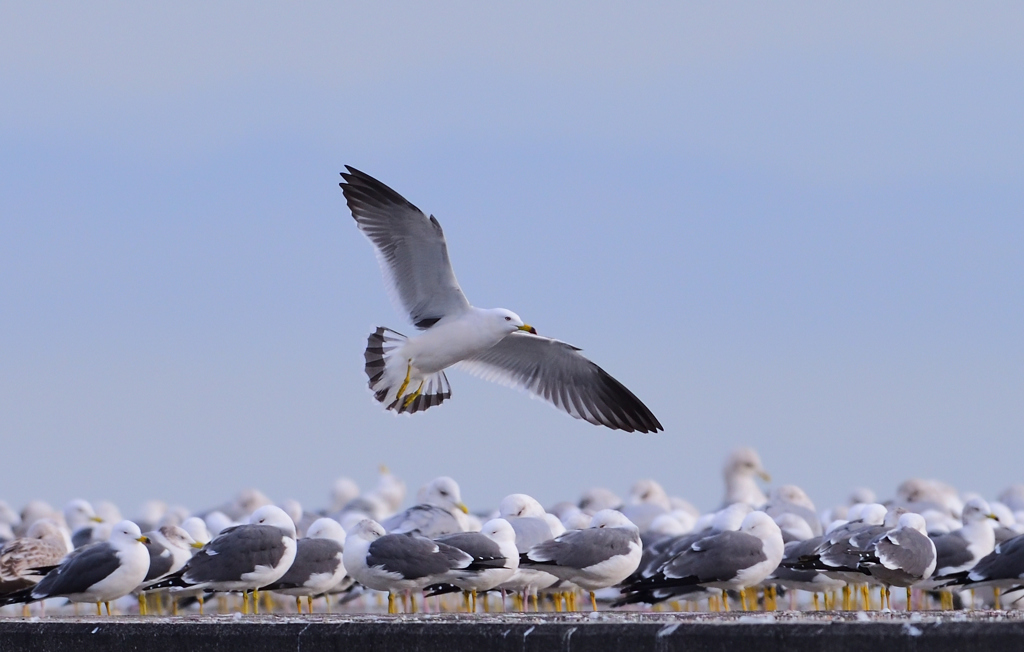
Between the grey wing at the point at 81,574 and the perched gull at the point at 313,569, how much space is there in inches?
49.4

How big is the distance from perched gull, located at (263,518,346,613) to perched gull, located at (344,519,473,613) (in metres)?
0.59

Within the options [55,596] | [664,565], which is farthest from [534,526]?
[55,596]

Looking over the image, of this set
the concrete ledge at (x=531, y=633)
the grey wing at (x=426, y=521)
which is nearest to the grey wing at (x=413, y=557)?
the grey wing at (x=426, y=521)

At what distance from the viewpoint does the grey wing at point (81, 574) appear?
10789mm

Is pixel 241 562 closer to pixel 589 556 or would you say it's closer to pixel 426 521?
pixel 589 556

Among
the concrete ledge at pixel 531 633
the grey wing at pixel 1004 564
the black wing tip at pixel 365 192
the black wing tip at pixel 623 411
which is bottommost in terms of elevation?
the concrete ledge at pixel 531 633

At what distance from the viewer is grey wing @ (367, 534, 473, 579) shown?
1055cm

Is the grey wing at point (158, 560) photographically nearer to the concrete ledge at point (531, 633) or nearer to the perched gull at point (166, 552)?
the perched gull at point (166, 552)

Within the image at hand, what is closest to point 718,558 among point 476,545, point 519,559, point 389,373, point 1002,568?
point 519,559

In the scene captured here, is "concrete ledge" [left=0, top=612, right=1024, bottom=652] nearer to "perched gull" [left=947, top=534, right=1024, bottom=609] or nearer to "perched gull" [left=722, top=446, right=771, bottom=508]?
"perched gull" [left=947, top=534, right=1024, bottom=609]

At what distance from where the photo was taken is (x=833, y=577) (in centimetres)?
1140

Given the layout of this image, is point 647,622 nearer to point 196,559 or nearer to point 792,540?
point 196,559

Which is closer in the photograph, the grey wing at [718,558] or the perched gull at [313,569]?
the grey wing at [718,558]

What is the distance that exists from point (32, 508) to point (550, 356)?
13809mm
